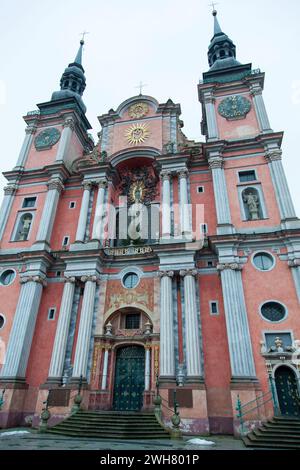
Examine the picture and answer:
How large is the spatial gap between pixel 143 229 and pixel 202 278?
18.6ft

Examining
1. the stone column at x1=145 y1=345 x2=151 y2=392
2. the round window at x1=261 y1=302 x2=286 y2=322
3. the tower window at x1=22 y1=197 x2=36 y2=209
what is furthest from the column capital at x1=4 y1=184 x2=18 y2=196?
the round window at x1=261 y1=302 x2=286 y2=322

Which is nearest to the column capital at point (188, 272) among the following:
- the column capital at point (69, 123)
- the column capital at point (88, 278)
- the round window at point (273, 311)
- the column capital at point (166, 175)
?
the round window at point (273, 311)

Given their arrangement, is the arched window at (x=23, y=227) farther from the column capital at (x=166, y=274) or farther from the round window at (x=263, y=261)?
the round window at (x=263, y=261)

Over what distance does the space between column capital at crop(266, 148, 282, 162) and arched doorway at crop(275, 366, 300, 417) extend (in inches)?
453

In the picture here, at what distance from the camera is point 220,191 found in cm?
1878

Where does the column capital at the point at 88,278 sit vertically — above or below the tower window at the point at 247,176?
below

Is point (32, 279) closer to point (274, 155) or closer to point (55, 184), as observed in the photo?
point (55, 184)

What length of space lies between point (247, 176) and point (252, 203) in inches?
81.9

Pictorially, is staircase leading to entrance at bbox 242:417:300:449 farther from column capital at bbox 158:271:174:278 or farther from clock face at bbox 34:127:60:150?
clock face at bbox 34:127:60:150

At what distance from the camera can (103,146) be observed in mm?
24281

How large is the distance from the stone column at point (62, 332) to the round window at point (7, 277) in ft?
12.5

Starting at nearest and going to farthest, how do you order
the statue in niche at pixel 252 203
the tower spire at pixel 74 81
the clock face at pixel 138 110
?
1. the statue in niche at pixel 252 203
2. the clock face at pixel 138 110
3. the tower spire at pixel 74 81

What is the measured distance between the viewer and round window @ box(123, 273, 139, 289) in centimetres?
1833

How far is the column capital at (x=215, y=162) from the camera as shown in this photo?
64.6ft
